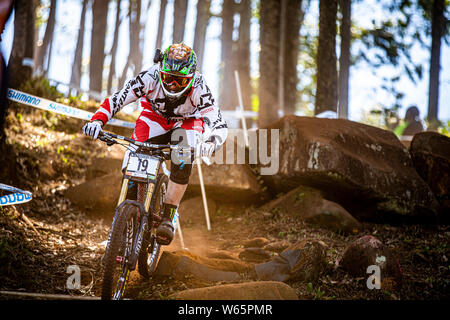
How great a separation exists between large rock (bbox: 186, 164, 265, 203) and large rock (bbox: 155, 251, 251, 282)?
2.92m

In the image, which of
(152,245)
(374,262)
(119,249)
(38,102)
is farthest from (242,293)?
(38,102)

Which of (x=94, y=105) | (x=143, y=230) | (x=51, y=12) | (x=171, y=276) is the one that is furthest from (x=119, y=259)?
(x=51, y=12)

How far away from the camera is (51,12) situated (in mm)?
24531

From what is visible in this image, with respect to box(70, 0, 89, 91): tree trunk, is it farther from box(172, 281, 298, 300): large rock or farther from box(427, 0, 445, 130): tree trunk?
box(172, 281, 298, 300): large rock

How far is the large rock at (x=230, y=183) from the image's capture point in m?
8.26

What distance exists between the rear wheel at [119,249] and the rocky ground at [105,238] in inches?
23.1

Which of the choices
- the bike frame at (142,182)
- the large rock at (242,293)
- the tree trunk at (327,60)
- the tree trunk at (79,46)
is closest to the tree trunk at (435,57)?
the tree trunk at (327,60)

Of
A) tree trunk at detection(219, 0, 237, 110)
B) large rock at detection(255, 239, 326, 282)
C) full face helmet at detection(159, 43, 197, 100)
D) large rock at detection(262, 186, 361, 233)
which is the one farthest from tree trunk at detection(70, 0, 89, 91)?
large rock at detection(255, 239, 326, 282)

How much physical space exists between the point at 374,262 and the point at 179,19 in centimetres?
1366

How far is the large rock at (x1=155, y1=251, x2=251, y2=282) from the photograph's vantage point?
16.5 feet

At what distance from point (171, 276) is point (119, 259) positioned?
1313 mm

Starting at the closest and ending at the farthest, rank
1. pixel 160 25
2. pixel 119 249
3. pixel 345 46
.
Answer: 1. pixel 119 249
2. pixel 345 46
3. pixel 160 25

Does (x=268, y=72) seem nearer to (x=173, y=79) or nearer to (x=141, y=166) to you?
(x=173, y=79)

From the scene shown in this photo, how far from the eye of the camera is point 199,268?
5.12 meters
